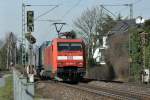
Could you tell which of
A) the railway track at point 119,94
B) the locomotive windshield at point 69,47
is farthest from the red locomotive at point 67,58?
the railway track at point 119,94

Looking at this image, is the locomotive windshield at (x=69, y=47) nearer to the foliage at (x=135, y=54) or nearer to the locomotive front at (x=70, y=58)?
the locomotive front at (x=70, y=58)

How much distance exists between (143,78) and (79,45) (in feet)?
21.2

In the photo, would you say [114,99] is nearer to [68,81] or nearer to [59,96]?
[59,96]

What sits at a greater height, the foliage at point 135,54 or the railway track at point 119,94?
the foliage at point 135,54

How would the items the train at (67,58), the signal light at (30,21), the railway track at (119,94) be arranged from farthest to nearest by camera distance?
the train at (67,58) → the signal light at (30,21) → the railway track at (119,94)

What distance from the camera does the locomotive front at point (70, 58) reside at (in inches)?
1547

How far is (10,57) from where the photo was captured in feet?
531

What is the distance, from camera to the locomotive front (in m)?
39.3

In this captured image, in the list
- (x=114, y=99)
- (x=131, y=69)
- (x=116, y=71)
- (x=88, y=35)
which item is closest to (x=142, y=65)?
(x=131, y=69)

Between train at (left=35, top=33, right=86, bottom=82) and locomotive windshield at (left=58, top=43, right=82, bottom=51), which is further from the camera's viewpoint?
locomotive windshield at (left=58, top=43, right=82, bottom=51)

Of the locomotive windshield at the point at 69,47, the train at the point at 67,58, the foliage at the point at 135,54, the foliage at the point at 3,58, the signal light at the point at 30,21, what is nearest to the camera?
the signal light at the point at 30,21

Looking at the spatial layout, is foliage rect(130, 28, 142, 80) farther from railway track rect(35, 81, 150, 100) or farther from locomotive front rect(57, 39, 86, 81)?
railway track rect(35, 81, 150, 100)

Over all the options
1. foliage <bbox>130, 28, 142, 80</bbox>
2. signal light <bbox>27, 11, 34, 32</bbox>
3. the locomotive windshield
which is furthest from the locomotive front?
foliage <bbox>130, 28, 142, 80</bbox>

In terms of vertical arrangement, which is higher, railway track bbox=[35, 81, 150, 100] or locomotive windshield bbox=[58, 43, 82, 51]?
locomotive windshield bbox=[58, 43, 82, 51]
